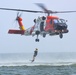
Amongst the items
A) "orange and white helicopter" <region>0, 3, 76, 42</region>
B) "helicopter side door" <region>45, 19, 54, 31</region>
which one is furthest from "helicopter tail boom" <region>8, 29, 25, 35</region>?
"helicopter side door" <region>45, 19, 54, 31</region>

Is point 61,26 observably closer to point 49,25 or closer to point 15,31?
point 49,25

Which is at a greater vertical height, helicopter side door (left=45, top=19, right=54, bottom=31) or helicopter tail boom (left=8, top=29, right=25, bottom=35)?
helicopter side door (left=45, top=19, right=54, bottom=31)

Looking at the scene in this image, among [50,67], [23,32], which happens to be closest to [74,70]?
[50,67]

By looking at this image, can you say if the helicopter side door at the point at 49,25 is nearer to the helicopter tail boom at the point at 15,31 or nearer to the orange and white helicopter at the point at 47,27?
the orange and white helicopter at the point at 47,27

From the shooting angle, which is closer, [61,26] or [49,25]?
[61,26]

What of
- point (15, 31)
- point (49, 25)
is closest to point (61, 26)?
point (49, 25)

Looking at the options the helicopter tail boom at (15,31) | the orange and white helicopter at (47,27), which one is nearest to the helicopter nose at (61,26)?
the orange and white helicopter at (47,27)

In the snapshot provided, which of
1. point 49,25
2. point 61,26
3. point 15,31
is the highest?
point 61,26

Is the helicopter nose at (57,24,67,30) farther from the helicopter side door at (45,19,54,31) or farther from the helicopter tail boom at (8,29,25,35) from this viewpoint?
the helicopter tail boom at (8,29,25,35)

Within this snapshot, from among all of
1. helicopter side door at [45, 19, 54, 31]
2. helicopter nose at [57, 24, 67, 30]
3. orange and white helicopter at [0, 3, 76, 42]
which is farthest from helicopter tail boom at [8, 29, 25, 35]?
helicopter nose at [57, 24, 67, 30]

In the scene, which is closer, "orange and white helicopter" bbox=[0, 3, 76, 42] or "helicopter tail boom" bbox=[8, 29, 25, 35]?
"orange and white helicopter" bbox=[0, 3, 76, 42]

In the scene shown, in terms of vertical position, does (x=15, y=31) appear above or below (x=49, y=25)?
below

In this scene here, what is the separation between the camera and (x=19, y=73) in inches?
2105

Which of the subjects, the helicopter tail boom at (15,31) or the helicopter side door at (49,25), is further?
the helicopter tail boom at (15,31)
